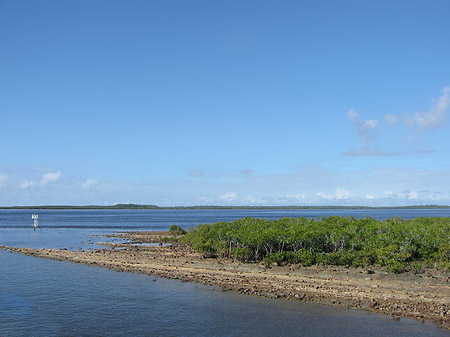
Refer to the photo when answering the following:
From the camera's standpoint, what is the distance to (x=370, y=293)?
98.9 feet

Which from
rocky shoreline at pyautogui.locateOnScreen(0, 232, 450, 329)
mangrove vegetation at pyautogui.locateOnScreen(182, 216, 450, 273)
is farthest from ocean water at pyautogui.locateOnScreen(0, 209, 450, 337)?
mangrove vegetation at pyautogui.locateOnScreen(182, 216, 450, 273)

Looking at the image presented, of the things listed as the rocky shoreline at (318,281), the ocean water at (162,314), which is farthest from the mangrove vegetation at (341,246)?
the ocean water at (162,314)

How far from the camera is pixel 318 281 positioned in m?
34.2

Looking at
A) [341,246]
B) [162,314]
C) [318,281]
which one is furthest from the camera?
[341,246]

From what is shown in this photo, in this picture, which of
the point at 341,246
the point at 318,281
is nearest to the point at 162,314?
the point at 318,281

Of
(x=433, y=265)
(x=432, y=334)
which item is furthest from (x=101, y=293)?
(x=433, y=265)

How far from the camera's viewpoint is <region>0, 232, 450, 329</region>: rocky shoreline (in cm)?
2731

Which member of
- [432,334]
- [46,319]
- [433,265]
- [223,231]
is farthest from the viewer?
[223,231]

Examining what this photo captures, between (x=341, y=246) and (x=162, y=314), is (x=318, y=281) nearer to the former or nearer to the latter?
(x=341, y=246)

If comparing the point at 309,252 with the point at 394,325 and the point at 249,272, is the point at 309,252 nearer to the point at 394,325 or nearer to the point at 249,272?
the point at 249,272

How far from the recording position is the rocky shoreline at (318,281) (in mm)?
27312

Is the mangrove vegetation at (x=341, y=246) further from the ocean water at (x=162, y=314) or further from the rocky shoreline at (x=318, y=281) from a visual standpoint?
the ocean water at (x=162, y=314)

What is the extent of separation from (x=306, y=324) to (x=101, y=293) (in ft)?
52.3

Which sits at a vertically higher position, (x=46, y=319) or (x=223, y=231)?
(x=223, y=231)
